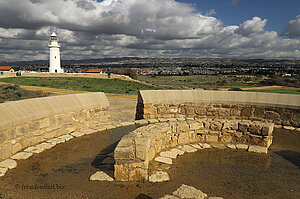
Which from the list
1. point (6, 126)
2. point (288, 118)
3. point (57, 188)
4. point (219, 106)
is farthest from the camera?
point (219, 106)

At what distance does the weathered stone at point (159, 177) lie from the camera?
413 centimetres

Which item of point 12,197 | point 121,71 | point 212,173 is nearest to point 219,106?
point 212,173

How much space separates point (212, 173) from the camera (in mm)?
4562

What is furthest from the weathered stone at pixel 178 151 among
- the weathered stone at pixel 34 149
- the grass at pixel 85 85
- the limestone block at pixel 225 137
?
the grass at pixel 85 85

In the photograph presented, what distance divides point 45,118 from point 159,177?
11.0 ft

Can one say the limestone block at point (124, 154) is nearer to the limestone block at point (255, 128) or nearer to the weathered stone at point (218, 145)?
the weathered stone at point (218, 145)

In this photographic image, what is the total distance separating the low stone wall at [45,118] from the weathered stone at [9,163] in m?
0.13

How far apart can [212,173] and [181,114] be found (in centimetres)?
408

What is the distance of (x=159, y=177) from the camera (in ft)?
13.8

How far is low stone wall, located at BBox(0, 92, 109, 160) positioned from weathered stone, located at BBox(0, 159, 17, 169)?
0.13 meters

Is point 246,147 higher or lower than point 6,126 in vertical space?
lower


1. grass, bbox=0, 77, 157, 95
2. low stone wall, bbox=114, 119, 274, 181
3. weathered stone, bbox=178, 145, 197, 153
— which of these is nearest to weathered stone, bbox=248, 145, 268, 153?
low stone wall, bbox=114, 119, 274, 181

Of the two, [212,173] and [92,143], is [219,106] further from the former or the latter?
[92,143]

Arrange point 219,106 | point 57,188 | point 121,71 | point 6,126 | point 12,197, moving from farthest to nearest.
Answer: point 121,71
point 219,106
point 6,126
point 57,188
point 12,197
